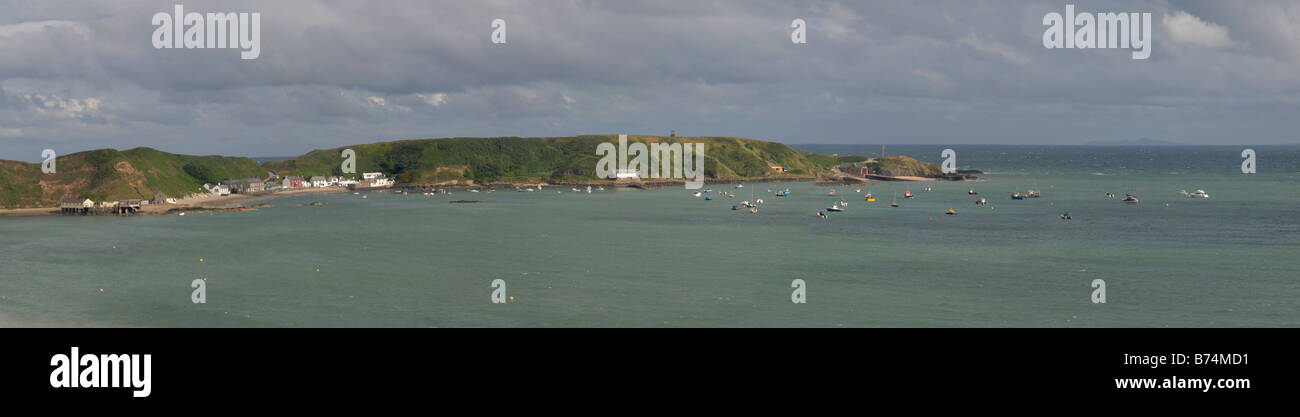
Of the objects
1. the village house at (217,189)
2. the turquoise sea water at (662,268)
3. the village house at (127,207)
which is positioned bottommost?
the turquoise sea water at (662,268)

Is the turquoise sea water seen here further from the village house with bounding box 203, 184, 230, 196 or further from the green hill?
the village house with bounding box 203, 184, 230, 196

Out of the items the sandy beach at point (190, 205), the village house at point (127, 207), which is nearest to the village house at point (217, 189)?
the sandy beach at point (190, 205)

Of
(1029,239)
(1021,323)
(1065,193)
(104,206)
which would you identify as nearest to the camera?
(1021,323)

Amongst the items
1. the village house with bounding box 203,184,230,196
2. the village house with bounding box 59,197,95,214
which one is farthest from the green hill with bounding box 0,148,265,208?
the village house with bounding box 203,184,230,196

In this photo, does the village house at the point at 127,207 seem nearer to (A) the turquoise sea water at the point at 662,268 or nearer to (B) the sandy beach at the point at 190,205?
(B) the sandy beach at the point at 190,205
